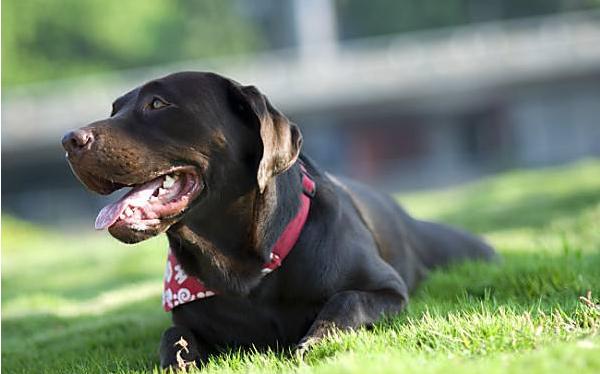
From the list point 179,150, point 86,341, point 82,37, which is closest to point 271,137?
point 179,150

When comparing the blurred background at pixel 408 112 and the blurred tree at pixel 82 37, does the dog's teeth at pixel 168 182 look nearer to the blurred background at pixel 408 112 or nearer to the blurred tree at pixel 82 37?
the blurred background at pixel 408 112

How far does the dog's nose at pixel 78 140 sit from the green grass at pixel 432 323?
1017mm

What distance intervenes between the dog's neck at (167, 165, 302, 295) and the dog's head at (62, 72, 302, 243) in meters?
Answer: 0.06

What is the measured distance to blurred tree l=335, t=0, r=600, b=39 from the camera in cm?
4947

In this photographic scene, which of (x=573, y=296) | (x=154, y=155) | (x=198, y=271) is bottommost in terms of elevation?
(x=573, y=296)

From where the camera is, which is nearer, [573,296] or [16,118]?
[573,296]

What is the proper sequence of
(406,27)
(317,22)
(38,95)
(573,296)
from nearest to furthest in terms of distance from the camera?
(573,296) < (38,95) < (317,22) < (406,27)

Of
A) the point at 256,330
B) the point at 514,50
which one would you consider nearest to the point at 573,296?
the point at 256,330

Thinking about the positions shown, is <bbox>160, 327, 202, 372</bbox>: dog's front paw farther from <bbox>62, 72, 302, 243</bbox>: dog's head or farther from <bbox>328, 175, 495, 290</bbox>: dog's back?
<bbox>328, 175, 495, 290</bbox>: dog's back

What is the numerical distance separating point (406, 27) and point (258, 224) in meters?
47.0

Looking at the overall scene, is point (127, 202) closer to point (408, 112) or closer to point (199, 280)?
point (199, 280)

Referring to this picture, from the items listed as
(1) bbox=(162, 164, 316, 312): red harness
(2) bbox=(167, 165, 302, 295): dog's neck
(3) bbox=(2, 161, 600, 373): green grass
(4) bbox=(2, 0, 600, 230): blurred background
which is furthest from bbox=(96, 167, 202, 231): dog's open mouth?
(4) bbox=(2, 0, 600, 230): blurred background

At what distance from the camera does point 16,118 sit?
33.4 meters

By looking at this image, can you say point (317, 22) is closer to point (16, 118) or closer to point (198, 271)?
point (16, 118)
